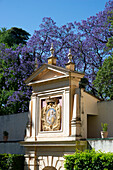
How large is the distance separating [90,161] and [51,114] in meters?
4.47

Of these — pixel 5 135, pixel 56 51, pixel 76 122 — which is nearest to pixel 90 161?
pixel 76 122

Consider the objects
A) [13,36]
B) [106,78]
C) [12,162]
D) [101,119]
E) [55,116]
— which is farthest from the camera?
[13,36]

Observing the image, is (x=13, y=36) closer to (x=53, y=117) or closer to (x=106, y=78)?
(x=106, y=78)

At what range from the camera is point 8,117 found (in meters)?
23.3

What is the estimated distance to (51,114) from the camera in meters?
17.6

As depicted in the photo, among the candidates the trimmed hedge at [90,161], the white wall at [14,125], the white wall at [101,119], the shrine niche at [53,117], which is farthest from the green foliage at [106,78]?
the trimmed hedge at [90,161]

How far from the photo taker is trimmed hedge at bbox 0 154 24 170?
18.4 metres

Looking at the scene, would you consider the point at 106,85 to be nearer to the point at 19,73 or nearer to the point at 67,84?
the point at 67,84

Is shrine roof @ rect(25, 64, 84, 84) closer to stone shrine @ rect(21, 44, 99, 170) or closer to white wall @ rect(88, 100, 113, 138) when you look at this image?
stone shrine @ rect(21, 44, 99, 170)

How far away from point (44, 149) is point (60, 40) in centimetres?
1373

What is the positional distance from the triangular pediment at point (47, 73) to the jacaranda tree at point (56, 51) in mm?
9279

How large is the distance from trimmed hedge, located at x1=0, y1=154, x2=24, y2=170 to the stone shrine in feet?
1.16

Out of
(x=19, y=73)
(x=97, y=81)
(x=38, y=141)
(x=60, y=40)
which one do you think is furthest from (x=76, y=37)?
(x=38, y=141)

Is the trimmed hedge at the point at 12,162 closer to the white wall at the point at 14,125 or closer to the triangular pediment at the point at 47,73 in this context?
the white wall at the point at 14,125
